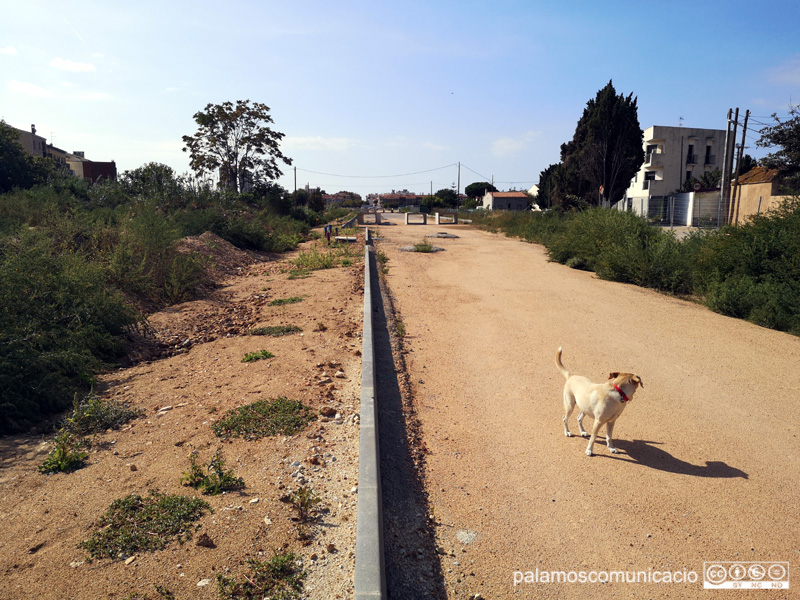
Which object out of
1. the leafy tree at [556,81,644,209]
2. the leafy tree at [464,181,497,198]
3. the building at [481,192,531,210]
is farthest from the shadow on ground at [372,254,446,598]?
the leafy tree at [464,181,497,198]

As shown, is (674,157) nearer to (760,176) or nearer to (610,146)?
(760,176)

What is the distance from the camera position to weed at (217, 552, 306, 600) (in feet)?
9.37

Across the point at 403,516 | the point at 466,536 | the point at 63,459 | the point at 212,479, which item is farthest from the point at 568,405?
the point at 63,459

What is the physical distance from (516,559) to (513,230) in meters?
32.6

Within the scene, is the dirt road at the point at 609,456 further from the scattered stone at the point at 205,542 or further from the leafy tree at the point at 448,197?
the leafy tree at the point at 448,197

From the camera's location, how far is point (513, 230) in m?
34.8

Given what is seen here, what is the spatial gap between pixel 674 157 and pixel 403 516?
5911 centimetres

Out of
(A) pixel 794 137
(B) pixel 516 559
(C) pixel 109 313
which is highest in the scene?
(A) pixel 794 137

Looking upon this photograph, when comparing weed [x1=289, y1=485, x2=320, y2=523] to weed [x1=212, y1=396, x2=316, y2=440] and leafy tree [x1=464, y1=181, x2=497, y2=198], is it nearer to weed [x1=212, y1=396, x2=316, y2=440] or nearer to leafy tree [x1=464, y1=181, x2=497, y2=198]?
weed [x1=212, y1=396, x2=316, y2=440]

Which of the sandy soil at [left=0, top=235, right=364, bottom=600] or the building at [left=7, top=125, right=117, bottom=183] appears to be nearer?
the sandy soil at [left=0, top=235, right=364, bottom=600]

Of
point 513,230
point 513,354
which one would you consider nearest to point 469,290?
point 513,354

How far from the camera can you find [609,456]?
4.76 m

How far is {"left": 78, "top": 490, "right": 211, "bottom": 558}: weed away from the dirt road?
1634 millimetres

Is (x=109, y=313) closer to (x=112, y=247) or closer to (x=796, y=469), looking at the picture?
(x=112, y=247)
